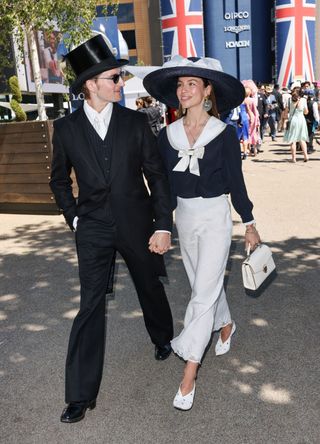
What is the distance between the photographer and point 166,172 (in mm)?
3104

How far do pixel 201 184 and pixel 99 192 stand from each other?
616 mm

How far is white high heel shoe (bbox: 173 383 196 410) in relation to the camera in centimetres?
296

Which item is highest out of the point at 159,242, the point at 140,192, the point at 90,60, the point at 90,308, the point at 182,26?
the point at 182,26

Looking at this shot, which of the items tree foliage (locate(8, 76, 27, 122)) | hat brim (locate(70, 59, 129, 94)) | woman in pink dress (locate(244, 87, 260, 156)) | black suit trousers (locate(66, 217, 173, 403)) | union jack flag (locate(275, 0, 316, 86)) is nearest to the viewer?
hat brim (locate(70, 59, 129, 94))

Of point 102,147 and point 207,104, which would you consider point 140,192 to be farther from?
point 207,104

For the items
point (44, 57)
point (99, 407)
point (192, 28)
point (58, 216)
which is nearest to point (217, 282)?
point (99, 407)

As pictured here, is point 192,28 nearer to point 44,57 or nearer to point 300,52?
point 300,52

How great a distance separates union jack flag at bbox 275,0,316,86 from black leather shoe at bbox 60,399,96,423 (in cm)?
5060

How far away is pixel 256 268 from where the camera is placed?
311cm

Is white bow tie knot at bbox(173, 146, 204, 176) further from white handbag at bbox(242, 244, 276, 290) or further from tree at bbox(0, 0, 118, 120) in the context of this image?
tree at bbox(0, 0, 118, 120)

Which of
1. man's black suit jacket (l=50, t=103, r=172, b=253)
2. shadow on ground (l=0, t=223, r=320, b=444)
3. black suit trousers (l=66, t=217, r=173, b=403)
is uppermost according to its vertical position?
man's black suit jacket (l=50, t=103, r=172, b=253)

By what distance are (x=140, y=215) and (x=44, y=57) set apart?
127 ft

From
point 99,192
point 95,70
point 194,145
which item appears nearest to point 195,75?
point 194,145

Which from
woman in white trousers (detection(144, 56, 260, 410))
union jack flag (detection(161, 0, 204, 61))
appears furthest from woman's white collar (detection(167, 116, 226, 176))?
union jack flag (detection(161, 0, 204, 61))
